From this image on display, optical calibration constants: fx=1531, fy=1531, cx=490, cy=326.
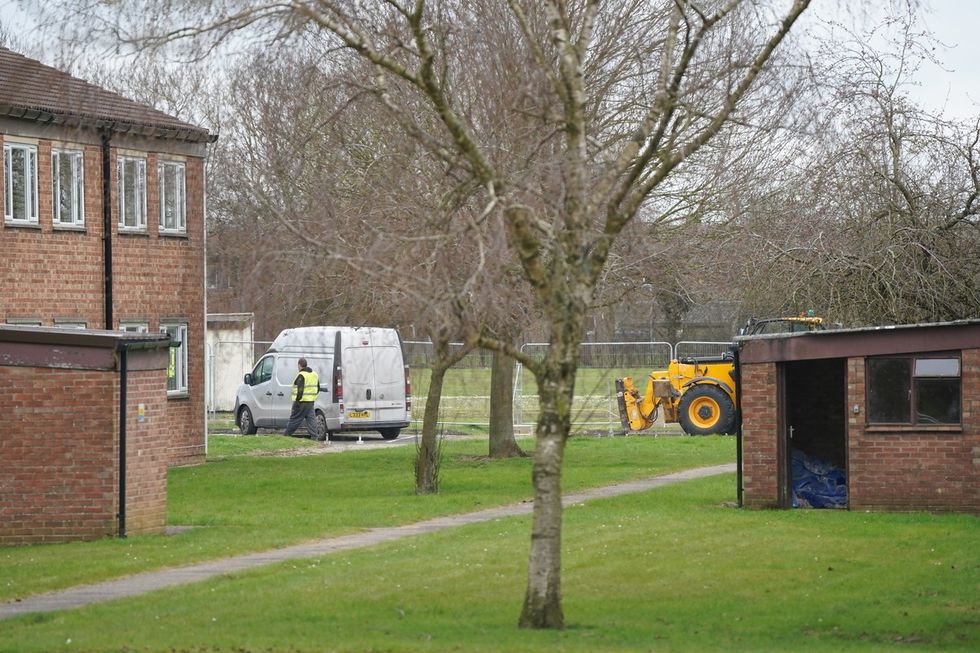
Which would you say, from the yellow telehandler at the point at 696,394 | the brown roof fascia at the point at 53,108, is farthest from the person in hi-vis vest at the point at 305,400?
the yellow telehandler at the point at 696,394

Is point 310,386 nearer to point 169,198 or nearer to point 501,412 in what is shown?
point 501,412

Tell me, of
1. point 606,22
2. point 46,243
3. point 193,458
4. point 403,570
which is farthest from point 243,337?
point 403,570

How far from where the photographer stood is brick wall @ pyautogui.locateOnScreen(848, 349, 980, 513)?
Answer: 19.9 meters

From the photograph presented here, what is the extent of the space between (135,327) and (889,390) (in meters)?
15.2

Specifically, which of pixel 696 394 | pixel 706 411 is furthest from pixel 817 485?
pixel 706 411

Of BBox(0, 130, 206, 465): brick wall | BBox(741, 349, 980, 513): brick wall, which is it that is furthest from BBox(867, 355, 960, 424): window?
BBox(0, 130, 206, 465): brick wall

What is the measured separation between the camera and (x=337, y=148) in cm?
2359

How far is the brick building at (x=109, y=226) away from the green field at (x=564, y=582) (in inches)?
244

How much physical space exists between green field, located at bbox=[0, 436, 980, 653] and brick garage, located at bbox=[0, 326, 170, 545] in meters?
0.58

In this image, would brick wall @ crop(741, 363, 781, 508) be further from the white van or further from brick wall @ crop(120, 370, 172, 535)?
the white van

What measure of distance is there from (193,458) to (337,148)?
9551 millimetres

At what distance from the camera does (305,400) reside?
35.2 meters

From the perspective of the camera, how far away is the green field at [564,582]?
455 inches

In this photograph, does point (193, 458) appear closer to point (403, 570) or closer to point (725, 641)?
point (403, 570)
